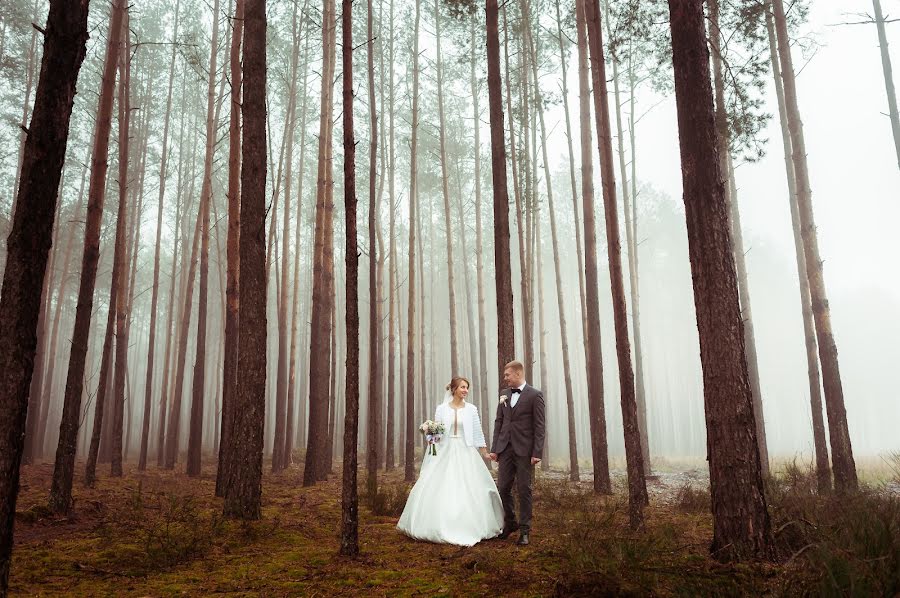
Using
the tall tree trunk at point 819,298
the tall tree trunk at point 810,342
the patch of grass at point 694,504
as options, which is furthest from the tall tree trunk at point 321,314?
the tall tree trunk at point 819,298

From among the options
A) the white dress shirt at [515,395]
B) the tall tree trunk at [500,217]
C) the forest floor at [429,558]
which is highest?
→ the tall tree trunk at [500,217]

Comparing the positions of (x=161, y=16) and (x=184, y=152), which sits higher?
(x=161, y=16)

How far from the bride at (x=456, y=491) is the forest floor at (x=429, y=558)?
0.21 metres

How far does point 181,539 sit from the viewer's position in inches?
198

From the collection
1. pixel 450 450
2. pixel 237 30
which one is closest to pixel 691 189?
pixel 450 450

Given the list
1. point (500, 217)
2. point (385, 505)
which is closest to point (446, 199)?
point (500, 217)

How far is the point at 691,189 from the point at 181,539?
18.7ft

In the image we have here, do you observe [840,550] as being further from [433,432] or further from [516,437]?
[433,432]

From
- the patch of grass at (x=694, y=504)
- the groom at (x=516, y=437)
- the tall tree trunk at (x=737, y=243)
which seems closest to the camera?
the groom at (x=516, y=437)

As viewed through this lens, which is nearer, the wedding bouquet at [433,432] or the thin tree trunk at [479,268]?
the wedding bouquet at [433,432]

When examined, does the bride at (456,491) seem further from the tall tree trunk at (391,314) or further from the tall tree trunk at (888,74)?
the tall tree trunk at (888,74)

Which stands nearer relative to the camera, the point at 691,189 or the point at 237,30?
the point at 691,189

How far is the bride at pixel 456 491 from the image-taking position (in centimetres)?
582

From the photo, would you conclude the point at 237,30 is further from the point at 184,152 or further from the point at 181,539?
the point at 184,152
